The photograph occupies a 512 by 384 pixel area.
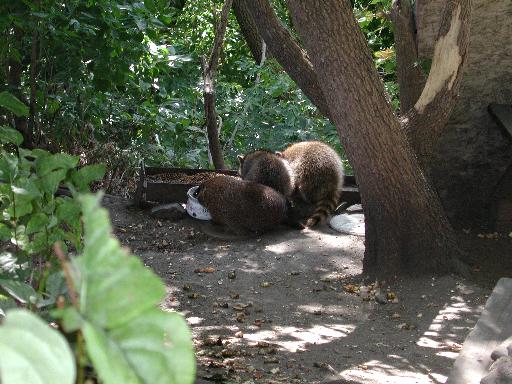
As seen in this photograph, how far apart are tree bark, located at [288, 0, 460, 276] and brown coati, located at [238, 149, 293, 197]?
208 cm

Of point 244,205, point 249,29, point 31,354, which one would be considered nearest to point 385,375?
A: point 244,205

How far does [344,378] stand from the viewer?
3898mm

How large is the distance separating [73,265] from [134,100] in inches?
327

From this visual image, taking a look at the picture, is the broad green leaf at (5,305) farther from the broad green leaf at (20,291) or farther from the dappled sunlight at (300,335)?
the dappled sunlight at (300,335)

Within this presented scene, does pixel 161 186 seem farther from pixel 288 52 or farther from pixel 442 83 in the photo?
pixel 442 83

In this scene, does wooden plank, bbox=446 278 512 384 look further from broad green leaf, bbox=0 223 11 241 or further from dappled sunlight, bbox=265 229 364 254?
dappled sunlight, bbox=265 229 364 254

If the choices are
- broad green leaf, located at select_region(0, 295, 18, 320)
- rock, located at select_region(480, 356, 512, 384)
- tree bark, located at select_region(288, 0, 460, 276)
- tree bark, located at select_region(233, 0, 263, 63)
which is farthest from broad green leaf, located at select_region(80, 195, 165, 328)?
tree bark, located at select_region(233, 0, 263, 63)

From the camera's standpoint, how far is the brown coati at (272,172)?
25.0 feet

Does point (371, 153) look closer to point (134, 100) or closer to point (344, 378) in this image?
point (344, 378)

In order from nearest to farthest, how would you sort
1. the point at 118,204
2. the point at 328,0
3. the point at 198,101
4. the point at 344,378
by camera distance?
the point at 344,378 → the point at 328,0 → the point at 118,204 → the point at 198,101

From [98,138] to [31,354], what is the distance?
7942 millimetres

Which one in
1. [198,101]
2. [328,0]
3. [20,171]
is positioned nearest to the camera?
[20,171]

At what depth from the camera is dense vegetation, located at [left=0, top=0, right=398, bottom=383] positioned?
71 cm

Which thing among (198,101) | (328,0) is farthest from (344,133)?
(198,101)
